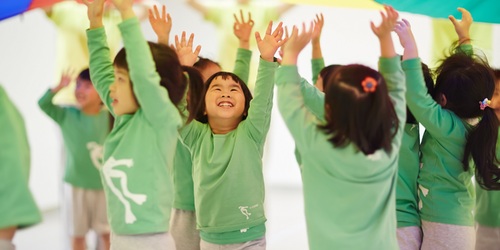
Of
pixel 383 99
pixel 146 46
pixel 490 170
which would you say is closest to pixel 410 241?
pixel 490 170

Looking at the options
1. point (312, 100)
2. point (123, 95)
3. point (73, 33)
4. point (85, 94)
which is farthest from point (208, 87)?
point (73, 33)

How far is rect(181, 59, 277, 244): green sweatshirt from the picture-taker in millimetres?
2084

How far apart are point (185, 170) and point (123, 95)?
2.02 ft

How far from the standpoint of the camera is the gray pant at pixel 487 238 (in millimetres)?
2578

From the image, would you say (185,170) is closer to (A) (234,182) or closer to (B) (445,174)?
(A) (234,182)

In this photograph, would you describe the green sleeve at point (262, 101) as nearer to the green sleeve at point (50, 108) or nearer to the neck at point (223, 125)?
the neck at point (223, 125)

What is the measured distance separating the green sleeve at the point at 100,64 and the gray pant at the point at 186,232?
565 mm

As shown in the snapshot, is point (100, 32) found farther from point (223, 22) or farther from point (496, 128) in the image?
point (223, 22)

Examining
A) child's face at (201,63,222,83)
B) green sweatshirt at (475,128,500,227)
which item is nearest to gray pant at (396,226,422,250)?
green sweatshirt at (475,128,500,227)

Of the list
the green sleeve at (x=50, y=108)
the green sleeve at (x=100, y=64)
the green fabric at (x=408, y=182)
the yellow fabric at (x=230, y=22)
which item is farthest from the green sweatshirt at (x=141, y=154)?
the yellow fabric at (x=230, y=22)

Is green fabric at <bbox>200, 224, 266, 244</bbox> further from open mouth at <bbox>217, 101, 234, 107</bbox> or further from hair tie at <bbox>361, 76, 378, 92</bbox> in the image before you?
hair tie at <bbox>361, 76, 378, 92</bbox>

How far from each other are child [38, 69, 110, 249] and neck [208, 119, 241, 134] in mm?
1077

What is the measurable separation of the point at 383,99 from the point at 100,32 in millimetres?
779

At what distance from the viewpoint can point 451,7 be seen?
8.46ft
